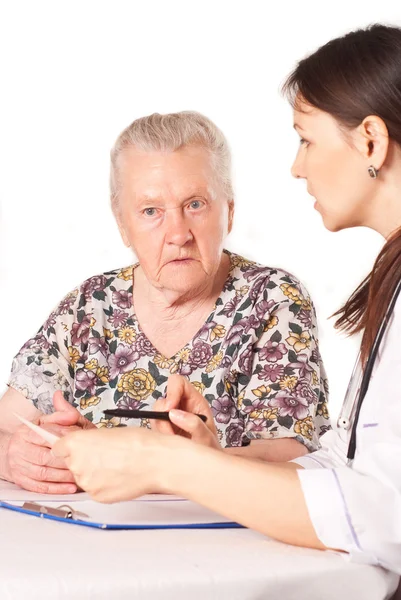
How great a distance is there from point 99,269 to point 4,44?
1.13 metres

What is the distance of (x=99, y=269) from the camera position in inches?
170

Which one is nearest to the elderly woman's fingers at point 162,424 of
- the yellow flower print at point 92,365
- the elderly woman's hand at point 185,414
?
the elderly woman's hand at point 185,414

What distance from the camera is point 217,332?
2279mm

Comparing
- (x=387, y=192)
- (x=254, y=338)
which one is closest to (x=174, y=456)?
(x=387, y=192)

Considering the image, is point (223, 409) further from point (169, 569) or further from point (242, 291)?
point (169, 569)

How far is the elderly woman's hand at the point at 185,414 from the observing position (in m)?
1.47

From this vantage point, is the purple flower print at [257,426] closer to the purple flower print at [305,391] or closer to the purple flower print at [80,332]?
the purple flower print at [305,391]

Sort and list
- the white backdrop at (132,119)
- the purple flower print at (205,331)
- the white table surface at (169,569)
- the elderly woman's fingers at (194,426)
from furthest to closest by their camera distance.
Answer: the white backdrop at (132,119)
the purple flower print at (205,331)
the elderly woman's fingers at (194,426)
the white table surface at (169,569)

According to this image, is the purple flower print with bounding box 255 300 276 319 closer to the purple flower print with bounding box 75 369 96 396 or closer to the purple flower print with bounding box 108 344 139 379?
the purple flower print with bounding box 108 344 139 379

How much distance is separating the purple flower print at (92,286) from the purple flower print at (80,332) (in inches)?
3.0

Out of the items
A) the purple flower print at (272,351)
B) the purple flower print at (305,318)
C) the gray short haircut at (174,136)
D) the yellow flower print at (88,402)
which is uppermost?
the gray short haircut at (174,136)


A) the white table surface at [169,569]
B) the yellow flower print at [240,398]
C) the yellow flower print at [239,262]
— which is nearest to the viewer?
the white table surface at [169,569]

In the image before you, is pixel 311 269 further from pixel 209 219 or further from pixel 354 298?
pixel 354 298

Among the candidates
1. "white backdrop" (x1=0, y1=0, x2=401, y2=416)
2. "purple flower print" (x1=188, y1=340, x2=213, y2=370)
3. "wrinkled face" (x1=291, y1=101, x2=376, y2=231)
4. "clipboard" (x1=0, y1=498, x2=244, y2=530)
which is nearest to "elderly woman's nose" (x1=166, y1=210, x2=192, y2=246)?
"purple flower print" (x1=188, y1=340, x2=213, y2=370)
